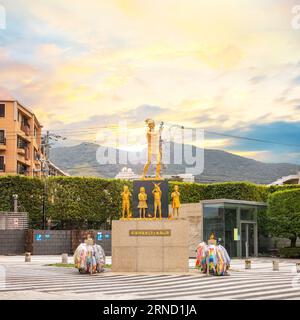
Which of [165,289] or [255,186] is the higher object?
[255,186]

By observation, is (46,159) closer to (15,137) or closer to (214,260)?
(15,137)

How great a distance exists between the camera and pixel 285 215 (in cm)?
4588

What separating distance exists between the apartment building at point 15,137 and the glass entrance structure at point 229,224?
33103 millimetres

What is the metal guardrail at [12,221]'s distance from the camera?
50.7 meters

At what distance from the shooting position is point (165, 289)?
60.0ft

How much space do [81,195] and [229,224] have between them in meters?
16.6

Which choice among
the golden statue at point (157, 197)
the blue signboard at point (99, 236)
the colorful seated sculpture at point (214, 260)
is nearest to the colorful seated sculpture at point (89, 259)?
the golden statue at point (157, 197)

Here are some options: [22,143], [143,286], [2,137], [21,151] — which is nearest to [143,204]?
[143,286]

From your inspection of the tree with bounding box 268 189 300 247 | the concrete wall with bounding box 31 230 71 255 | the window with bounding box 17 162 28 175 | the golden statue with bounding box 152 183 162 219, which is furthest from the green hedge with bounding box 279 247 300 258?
the window with bounding box 17 162 28 175

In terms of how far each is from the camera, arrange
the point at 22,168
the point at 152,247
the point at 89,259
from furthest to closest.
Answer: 1. the point at 22,168
2. the point at 152,247
3. the point at 89,259

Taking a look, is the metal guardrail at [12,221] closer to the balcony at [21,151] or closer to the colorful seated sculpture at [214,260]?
the balcony at [21,151]
